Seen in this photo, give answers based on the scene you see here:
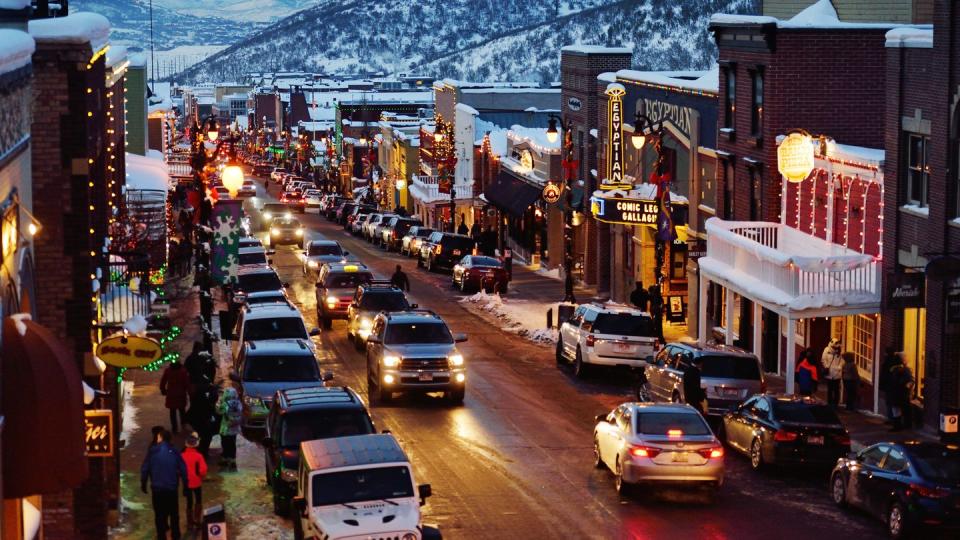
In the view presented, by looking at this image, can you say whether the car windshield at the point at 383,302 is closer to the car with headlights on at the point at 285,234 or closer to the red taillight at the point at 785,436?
the red taillight at the point at 785,436

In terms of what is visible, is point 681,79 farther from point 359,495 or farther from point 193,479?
point 359,495

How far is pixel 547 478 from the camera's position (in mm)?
28906

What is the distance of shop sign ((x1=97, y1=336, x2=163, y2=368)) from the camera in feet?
68.4

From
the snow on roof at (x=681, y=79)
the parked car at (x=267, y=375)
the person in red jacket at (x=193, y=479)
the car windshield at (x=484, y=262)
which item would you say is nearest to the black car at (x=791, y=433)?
the parked car at (x=267, y=375)

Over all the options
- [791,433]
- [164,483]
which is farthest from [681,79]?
[164,483]

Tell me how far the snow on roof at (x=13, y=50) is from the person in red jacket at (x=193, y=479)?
876 cm

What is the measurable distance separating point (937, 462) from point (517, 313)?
33.0 m

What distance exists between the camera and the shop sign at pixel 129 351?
20.9m

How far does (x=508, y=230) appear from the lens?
85625 millimetres

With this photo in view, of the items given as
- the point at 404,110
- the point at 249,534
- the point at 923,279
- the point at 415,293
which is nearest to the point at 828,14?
the point at 923,279

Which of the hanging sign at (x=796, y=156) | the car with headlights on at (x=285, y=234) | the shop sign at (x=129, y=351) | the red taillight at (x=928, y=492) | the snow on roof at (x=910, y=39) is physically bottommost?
the car with headlights on at (x=285, y=234)

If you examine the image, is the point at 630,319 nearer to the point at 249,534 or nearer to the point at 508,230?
the point at 249,534

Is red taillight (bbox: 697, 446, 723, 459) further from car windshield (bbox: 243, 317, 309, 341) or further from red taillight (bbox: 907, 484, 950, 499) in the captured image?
car windshield (bbox: 243, 317, 309, 341)

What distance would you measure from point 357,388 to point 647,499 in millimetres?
13605
